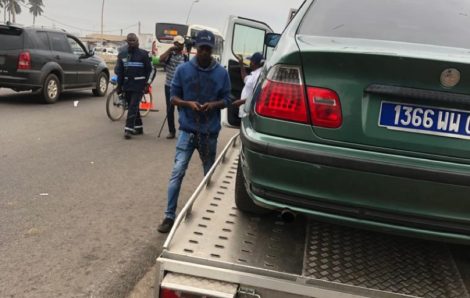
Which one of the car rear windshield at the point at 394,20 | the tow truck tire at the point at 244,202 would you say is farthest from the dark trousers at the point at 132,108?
the car rear windshield at the point at 394,20

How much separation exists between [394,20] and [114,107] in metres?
7.81

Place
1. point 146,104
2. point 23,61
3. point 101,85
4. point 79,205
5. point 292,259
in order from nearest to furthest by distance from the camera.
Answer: point 292,259 → point 79,205 → point 146,104 → point 23,61 → point 101,85

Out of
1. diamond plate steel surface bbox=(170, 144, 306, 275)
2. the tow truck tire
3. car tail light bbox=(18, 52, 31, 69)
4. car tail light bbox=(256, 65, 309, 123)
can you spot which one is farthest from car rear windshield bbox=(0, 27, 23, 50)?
car tail light bbox=(256, 65, 309, 123)

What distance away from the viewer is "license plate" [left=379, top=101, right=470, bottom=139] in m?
2.05

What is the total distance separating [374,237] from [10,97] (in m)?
11.7

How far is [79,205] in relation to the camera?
477 centimetres

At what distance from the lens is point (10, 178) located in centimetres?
550

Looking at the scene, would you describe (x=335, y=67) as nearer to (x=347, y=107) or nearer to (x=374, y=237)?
(x=347, y=107)

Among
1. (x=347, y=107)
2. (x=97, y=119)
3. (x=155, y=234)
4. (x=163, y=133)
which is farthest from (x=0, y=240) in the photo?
(x=97, y=119)

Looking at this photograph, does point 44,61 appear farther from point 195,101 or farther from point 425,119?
point 425,119

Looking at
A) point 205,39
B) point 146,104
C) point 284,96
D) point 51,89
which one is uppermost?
point 205,39

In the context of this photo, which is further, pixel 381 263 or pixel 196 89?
pixel 196 89

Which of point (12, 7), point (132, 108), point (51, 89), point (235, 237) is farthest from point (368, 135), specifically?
point (12, 7)

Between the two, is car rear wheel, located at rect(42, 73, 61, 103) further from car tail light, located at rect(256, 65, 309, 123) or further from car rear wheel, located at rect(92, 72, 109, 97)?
car tail light, located at rect(256, 65, 309, 123)
